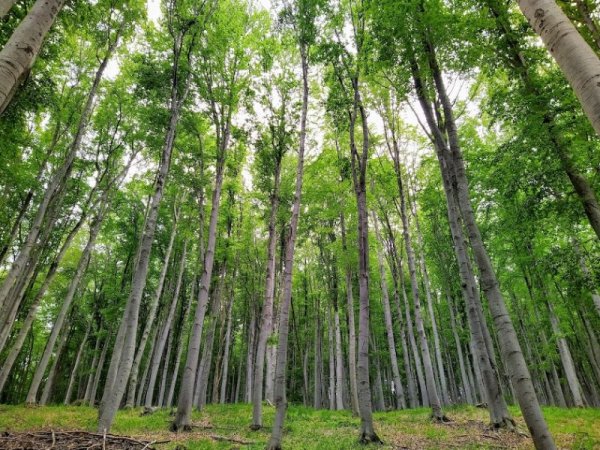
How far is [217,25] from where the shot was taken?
1170cm

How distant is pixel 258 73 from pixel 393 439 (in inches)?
505

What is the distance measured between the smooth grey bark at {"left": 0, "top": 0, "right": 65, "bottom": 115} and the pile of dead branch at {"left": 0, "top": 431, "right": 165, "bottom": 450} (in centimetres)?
459

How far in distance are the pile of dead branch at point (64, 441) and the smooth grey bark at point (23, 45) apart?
459 cm

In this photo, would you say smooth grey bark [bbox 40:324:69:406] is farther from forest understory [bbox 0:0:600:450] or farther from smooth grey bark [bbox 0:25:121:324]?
smooth grey bark [bbox 0:25:121:324]

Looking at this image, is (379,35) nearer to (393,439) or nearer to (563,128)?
(563,128)

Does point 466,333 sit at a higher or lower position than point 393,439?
higher

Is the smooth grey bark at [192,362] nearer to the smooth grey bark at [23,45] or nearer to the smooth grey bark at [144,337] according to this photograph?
the smooth grey bark at [144,337]

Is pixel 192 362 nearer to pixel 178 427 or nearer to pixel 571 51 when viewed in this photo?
pixel 178 427

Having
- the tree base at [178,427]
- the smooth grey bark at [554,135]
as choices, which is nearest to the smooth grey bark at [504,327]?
the smooth grey bark at [554,135]

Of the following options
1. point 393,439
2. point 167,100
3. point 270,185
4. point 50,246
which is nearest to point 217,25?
point 167,100

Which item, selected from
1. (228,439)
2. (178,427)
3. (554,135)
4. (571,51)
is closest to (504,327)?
(571,51)

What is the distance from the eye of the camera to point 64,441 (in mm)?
5043

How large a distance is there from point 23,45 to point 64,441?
544cm

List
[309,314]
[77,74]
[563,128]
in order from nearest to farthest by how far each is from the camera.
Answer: [563,128] → [77,74] → [309,314]
